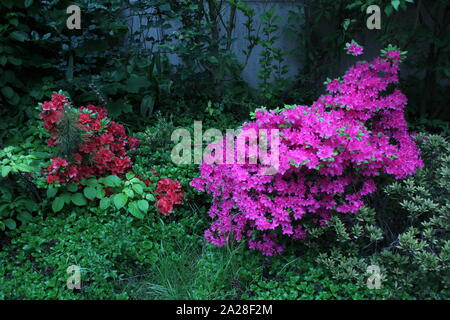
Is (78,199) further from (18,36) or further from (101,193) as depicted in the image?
(18,36)

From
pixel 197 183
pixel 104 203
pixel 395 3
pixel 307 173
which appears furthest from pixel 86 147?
pixel 395 3

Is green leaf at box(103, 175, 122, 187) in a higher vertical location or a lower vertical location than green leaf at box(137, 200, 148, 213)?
higher

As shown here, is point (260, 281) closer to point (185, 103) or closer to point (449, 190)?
point (449, 190)

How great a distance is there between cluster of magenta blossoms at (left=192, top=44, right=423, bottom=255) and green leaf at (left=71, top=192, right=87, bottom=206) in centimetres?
77

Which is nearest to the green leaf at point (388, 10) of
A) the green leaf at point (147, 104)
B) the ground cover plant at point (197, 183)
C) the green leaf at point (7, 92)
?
the ground cover plant at point (197, 183)

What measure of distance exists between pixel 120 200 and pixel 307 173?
119cm

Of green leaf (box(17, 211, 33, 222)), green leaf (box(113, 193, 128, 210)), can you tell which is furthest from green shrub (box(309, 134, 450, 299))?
green leaf (box(17, 211, 33, 222))

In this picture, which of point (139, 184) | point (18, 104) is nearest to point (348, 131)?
point (139, 184)

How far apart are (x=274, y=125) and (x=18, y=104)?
7.93ft

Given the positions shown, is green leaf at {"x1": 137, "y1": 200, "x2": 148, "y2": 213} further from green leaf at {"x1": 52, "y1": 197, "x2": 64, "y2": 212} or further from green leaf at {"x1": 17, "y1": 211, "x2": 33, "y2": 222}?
green leaf at {"x1": 17, "y1": 211, "x2": 33, "y2": 222}

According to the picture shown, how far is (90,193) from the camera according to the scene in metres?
2.99

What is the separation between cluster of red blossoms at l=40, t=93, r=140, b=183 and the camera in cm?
293

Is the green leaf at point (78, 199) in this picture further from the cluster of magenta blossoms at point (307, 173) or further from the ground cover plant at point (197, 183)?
the cluster of magenta blossoms at point (307, 173)

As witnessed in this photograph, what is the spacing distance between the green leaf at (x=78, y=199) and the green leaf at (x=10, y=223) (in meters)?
0.39
